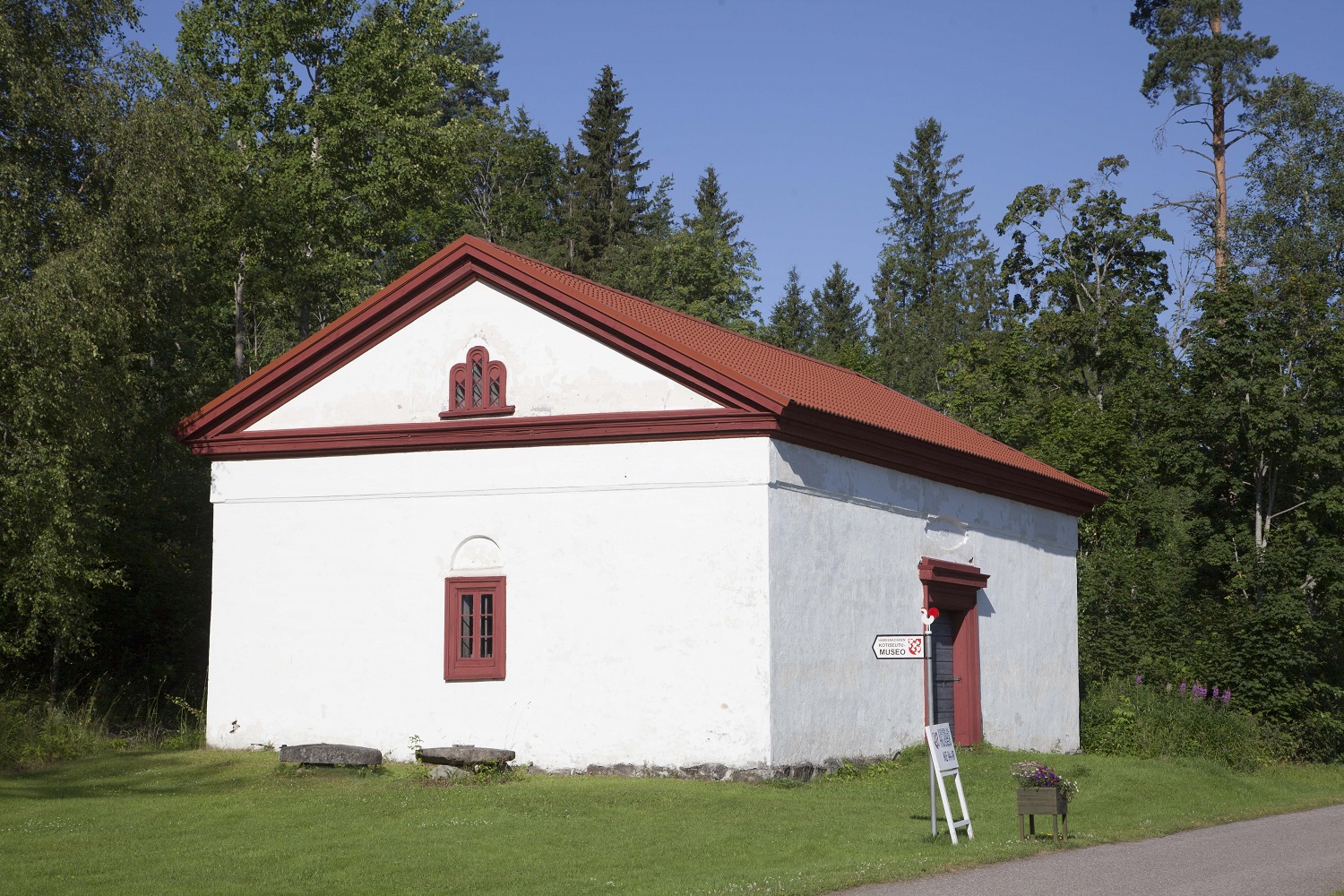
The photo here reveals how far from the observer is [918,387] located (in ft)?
193

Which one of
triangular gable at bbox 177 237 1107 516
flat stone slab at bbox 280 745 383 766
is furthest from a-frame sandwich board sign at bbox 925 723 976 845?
flat stone slab at bbox 280 745 383 766

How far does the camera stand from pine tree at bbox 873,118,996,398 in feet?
208

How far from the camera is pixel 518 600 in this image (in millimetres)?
18859

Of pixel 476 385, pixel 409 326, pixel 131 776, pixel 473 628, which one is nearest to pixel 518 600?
pixel 473 628

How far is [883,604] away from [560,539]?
4.74m

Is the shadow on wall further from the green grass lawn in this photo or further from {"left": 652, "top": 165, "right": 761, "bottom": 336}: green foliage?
{"left": 652, "top": 165, "right": 761, "bottom": 336}: green foliage

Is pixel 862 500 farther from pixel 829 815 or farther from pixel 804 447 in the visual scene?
pixel 829 815

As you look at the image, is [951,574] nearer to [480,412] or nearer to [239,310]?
[480,412]

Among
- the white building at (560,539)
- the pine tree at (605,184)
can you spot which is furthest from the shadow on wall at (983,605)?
the pine tree at (605,184)

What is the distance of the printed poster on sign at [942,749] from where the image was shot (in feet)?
44.1

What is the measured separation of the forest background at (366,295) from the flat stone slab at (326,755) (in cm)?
451

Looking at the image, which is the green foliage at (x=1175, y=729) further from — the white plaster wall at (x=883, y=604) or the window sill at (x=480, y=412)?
the window sill at (x=480, y=412)

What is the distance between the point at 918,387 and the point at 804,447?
41078 mm

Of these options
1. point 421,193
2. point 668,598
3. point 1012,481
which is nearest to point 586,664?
point 668,598
